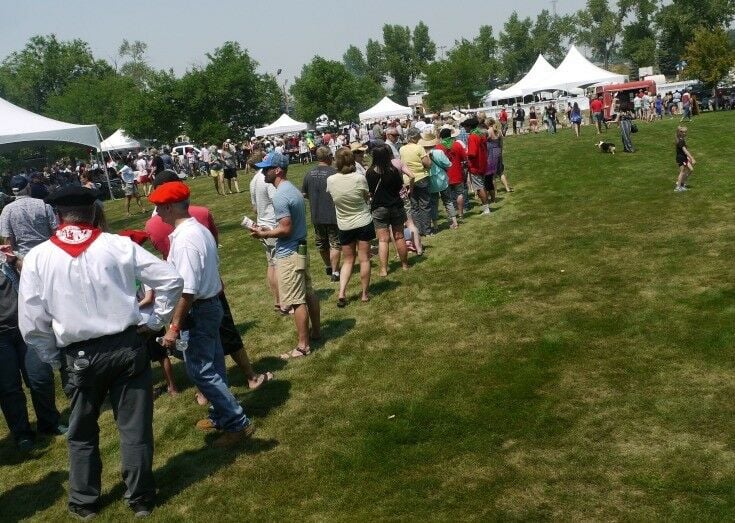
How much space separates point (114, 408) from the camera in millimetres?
4258

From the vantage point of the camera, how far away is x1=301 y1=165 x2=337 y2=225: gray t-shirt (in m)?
8.48

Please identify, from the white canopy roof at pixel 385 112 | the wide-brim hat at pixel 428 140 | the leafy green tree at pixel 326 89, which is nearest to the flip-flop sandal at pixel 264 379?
the wide-brim hat at pixel 428 140

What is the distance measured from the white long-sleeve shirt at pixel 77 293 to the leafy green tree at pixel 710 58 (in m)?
Result: 38.7

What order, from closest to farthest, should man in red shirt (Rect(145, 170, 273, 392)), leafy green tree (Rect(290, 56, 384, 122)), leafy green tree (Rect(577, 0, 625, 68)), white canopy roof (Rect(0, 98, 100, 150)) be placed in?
man in red shirt (Rect(145, 170, 273, 392)) < white canopy roof (Rect(0, 98, 100, 150)) < leafy green tree (Rect(290, 56, 384, 122)) < leafy green tree (Rect(577, 0, 625, 68))

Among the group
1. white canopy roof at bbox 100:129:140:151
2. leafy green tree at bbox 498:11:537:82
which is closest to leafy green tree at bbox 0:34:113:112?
white canopy roof at bbox 100:129:140:151

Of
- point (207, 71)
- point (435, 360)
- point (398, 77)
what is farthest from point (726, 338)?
point (398, 77)

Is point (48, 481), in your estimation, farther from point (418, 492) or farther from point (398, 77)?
point (398, 77)

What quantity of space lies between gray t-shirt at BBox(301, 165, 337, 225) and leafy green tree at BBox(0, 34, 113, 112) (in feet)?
282

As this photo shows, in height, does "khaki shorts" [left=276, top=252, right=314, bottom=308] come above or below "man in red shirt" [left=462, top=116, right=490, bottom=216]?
below

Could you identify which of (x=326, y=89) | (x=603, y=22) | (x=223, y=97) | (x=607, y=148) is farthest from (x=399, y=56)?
(x=607, y=148)

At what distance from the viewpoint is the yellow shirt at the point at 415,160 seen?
33.6ft

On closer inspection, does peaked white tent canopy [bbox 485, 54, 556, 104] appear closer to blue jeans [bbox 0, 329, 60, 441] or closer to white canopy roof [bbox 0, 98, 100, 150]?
white canopy roof [bbox 0, 98, 100, 150]

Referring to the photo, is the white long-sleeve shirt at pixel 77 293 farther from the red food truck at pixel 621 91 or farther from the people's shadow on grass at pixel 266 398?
the red food truck at pixel 621 91

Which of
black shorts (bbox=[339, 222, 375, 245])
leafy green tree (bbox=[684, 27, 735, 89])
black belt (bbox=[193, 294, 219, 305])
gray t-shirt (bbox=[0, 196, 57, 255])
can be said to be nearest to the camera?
black belt (bbox=[193, 294, 219, 305])
